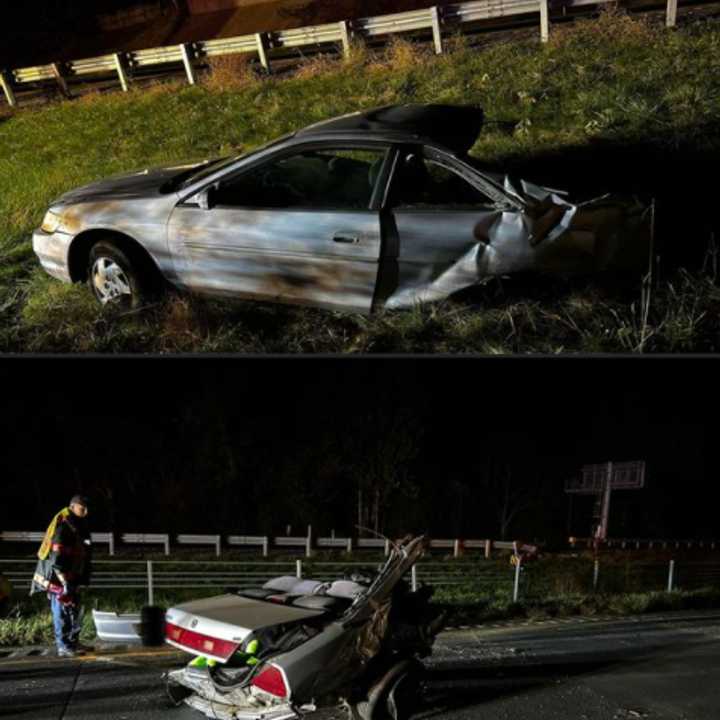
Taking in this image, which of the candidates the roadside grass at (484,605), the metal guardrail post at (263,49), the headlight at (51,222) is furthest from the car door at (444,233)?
the roadside grass at (484,605)

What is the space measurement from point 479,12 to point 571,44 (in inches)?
18.2

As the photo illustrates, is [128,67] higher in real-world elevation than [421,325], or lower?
higher

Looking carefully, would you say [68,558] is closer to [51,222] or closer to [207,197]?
[51,222]

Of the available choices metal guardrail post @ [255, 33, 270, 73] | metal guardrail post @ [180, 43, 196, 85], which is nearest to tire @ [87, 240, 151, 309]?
metal guardrail post @ [180, 43, 196, 85]

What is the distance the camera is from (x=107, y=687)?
4.81 meters

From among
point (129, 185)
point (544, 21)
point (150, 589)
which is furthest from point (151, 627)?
point (544, 21)

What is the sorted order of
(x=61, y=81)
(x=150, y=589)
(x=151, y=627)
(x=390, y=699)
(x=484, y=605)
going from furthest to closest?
(x=484, y=605) < (x=150, y=589) < (x=151, y=627) < (x=61, y=81) < (x=390, y=699)

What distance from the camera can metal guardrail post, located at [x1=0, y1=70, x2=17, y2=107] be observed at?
17.5 ft

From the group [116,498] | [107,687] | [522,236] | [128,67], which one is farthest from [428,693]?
[128,67]

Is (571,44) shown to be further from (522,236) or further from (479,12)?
(522,236)

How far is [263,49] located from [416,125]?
946 millimetres

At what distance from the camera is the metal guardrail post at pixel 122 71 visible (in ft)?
16.4

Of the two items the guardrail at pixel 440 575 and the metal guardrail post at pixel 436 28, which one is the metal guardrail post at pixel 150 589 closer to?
the guardrail at pixel 440 575

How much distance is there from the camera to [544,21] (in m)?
4.68
